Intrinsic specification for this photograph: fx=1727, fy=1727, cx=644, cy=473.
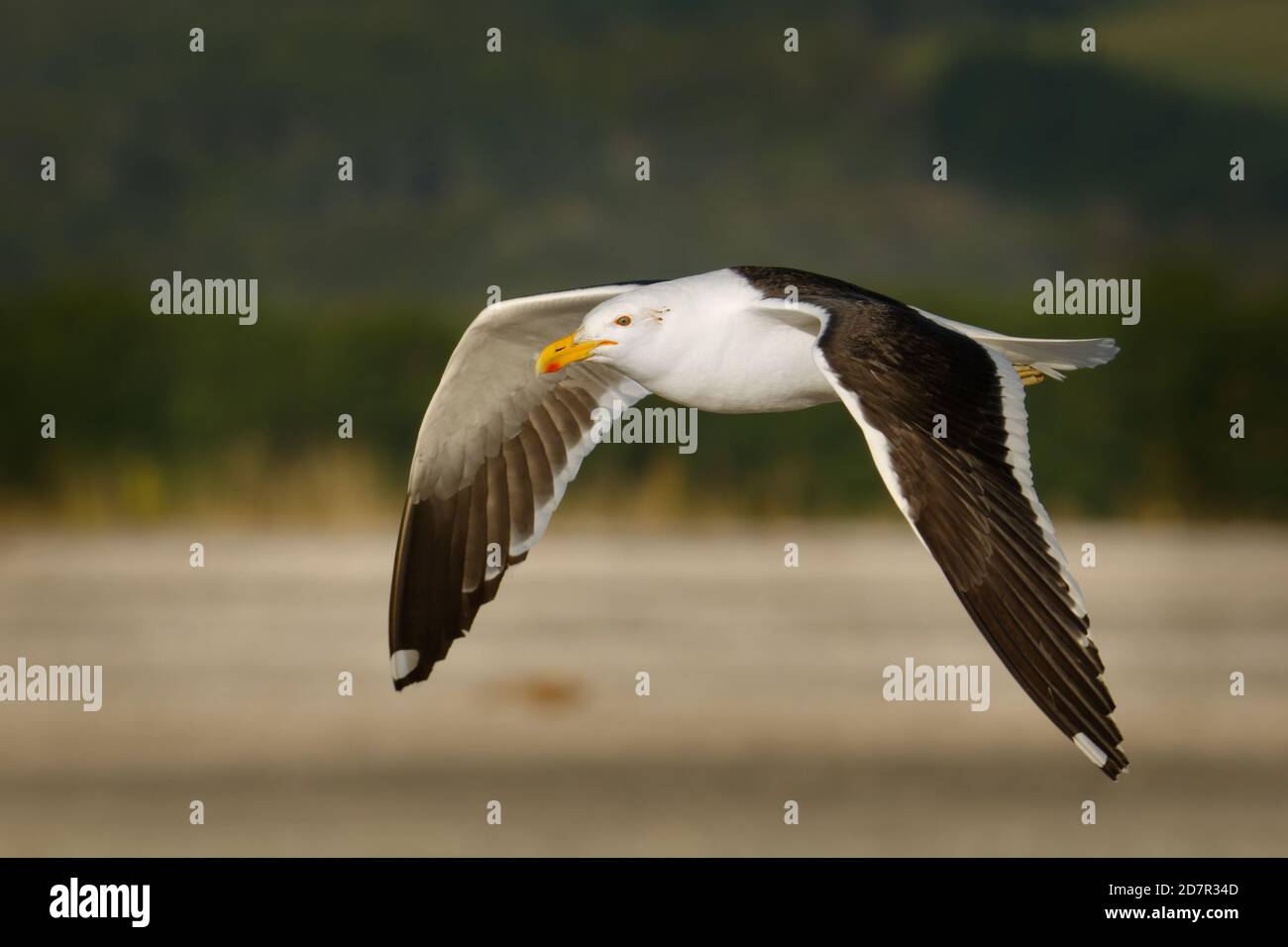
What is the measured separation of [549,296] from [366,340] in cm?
1170

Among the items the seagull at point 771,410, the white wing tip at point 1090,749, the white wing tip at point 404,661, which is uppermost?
the seagull at point 771,410

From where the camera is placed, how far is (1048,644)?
14.5 ft

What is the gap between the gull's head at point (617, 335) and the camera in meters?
5.63

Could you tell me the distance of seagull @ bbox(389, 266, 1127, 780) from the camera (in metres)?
4.48

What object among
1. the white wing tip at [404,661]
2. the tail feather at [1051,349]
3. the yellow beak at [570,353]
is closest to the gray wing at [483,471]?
the white wing tip at [404,661]

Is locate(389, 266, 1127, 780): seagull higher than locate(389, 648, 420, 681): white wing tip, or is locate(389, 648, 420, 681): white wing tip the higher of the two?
locate(389, 266, 1127, 780): seagull

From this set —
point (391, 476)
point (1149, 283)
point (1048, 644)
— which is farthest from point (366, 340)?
point (1048, 644)

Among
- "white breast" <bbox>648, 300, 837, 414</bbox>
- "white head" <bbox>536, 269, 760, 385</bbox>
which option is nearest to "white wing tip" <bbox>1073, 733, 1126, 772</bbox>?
"white breast" <bbox>648, 300, 837, 414</bbox>

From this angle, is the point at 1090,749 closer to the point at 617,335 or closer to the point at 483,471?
the point at 617,335

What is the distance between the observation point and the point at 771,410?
5730 mm

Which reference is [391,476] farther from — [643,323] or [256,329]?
[643,323]

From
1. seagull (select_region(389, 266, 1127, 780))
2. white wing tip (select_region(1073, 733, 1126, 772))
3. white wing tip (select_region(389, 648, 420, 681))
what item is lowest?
white wing tip (select_region(1073, 733, 1126, 772))

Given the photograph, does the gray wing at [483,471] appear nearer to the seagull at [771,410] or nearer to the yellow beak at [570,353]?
the seagull at [771,410]

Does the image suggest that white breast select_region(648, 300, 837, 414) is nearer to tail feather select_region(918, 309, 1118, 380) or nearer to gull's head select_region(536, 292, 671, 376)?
gull's head select_region(536, 292, 671, 376)
